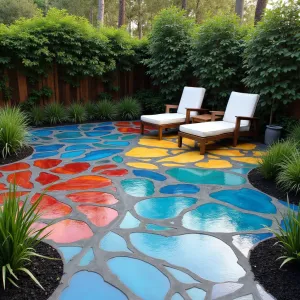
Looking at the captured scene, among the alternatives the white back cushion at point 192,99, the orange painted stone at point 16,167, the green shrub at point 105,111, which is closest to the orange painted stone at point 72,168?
the orange painted stone at point 16,167

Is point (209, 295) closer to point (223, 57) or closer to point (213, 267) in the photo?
point (213, 267)

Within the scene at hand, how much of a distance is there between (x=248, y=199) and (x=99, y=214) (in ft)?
5.58

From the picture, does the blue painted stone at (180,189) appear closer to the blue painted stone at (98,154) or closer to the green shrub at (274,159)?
the green shrub at (274,159)

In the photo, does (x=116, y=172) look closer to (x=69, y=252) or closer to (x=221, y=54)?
(x=69, y=252)

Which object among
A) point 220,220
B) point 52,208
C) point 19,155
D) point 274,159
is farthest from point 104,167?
point 274,159

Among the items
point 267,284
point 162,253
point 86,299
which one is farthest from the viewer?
point 162,253

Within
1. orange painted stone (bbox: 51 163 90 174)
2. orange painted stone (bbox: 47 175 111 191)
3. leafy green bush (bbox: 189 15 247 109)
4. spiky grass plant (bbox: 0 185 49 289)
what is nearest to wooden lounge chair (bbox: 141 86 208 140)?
leafy green bush (bbox: 189 15 247 109)

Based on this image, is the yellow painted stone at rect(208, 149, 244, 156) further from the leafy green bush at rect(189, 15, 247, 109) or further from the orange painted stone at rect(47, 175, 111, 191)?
the orange painted stone at rect(47, 175, 111, 191)

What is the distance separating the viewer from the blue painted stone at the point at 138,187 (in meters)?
3.54

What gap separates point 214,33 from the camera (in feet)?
21.9

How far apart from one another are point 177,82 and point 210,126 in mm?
2996

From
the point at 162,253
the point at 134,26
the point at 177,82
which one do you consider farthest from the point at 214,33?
the point at 134,26

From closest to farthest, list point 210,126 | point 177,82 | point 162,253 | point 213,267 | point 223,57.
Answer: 1. point 213,267
2. point 162,253
3. point 210,126
4. point 223,57
5. point 177,82

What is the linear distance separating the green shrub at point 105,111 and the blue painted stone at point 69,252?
20.1 ft
